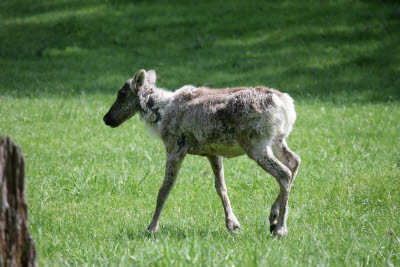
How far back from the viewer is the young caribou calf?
5387 mm

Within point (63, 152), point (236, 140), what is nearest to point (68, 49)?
point (63, 152)

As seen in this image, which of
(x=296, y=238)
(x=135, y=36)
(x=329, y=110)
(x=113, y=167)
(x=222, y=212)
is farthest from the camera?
(x=135, y=36)

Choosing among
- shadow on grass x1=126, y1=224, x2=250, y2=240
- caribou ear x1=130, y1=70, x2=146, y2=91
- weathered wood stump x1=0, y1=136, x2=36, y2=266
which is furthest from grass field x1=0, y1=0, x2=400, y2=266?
caribou ear x1=130, y1=70, x2=146, y2=91

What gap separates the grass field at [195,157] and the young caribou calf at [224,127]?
19.2 inches

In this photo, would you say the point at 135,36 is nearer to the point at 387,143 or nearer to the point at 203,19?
the point at 203,19

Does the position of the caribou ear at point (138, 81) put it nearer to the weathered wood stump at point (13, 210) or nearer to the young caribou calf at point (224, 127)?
the young caribou calf at point (224, 127)

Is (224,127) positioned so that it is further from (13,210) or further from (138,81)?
(13,210)

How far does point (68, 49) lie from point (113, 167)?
12.5 metres

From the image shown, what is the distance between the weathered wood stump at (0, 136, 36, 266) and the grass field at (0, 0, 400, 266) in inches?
37.9

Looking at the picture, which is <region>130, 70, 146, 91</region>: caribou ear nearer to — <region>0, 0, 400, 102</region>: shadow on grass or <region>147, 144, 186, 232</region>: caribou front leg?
<region>147, 144, 186, 232</region>: caribou front leg

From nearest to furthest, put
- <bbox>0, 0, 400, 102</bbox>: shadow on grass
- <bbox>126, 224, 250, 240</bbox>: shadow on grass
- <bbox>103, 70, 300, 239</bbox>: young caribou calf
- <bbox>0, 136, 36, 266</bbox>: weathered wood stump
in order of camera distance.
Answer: <bbox>0, 136, 36, 266</bbox>: weathered wood stump → <bbox>103, 70, 300, 239</bbox>: young caribou calf → <bbox>126, 224, 250, 240</bbox>: shadow on grass → <bbox>0, 0, 400, 102</bbox>: shadow on grass

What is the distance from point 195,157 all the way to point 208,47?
11.0 meters

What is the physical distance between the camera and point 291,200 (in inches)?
270

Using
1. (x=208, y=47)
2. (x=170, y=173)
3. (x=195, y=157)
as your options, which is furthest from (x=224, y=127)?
(x=208, y=47)
